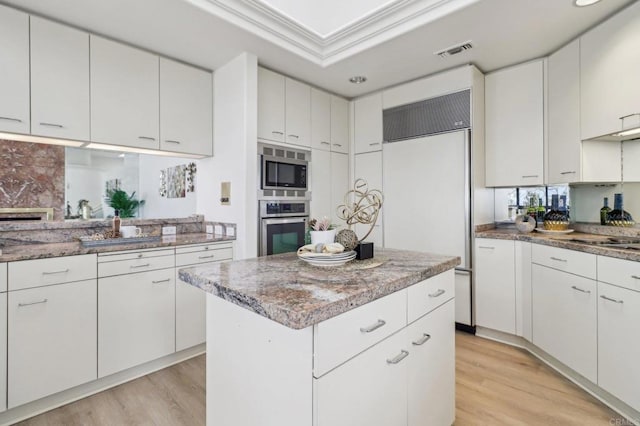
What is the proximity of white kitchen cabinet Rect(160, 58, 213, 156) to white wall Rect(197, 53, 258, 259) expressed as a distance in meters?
0.08

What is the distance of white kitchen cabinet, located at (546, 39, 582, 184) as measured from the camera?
240 cm

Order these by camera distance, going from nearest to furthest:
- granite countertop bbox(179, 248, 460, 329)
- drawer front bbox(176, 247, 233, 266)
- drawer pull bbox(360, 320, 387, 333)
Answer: granite countertop bbox(179, 248, 460, 329), drawer pull bbox(360, 320, 387, 333), drawer front bbox(176, 247, 233, 266)

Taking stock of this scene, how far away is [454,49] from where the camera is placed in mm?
2578

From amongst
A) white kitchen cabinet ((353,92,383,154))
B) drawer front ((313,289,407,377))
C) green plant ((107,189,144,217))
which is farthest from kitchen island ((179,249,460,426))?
green plant ((107,189,144,217))

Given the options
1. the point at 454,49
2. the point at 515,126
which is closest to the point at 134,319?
the point at 454,49

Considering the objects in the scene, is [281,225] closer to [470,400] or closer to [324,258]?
[324,258]

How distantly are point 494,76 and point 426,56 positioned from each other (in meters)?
0.80

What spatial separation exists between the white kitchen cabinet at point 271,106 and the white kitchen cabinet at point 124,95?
862 millimetres

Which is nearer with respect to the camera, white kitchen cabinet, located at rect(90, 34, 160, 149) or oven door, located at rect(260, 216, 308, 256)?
white kitchen cabinet, located at rect(90, 34, 160, 149)

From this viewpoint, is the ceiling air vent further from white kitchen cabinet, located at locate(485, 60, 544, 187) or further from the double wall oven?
the double wall oven

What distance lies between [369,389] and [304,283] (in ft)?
1.40

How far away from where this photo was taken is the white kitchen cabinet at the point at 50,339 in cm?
175

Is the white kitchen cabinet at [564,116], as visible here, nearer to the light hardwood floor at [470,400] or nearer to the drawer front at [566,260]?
→ the drawer front at [566,260]

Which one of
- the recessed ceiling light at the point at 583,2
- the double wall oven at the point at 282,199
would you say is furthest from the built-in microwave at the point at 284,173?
the recessed ceiling light at the point at 583,2
